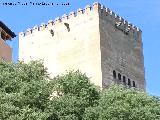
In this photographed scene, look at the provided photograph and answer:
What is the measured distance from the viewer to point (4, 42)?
4428 cm

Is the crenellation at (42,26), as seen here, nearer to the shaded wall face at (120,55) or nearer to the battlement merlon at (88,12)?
the battlement merlon at (88,12)

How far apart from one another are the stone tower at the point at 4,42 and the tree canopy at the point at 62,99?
8.41 metres

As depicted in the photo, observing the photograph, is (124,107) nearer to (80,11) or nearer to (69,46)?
(69,46)

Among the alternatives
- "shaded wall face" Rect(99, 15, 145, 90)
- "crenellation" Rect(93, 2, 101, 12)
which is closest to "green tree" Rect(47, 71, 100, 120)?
"shaded wall face" Rect(99, 15, 145, 90)

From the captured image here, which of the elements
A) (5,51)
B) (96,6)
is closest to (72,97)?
(5,51)

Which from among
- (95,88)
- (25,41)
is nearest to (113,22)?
(25,41)

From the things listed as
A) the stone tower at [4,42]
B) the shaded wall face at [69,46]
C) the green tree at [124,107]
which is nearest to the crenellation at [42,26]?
the shaded wall face at [69,46]

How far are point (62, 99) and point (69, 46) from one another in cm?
2352

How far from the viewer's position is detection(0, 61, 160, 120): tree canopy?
31.2 m

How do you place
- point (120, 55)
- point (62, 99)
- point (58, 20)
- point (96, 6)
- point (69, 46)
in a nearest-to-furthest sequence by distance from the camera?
point (62, 99), point (96, 6), point (69, 46), point (120, 55), point (58, 20)

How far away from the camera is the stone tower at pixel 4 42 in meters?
43.7

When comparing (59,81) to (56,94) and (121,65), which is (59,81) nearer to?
(56,94)

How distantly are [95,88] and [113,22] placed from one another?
23.2 m

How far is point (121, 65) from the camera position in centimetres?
5662
